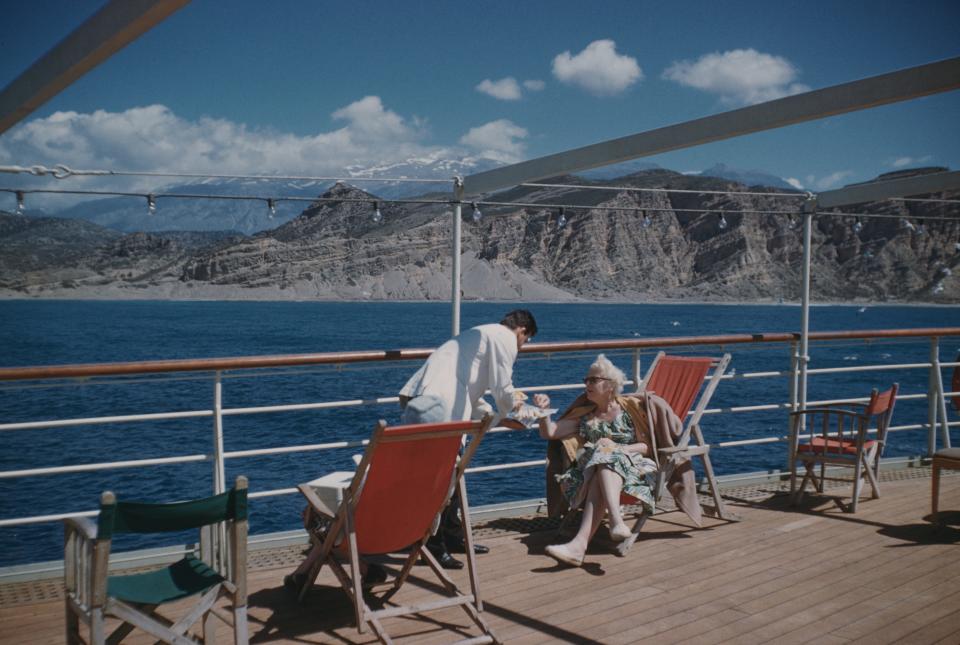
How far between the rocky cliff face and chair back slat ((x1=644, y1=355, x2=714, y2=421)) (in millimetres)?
100088

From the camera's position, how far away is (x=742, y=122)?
3.88 m

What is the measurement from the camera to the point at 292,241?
116m

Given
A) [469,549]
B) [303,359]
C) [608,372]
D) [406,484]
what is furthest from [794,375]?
[406,484]

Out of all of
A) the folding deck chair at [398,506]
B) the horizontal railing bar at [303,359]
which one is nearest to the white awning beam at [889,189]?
the horizontal railing bar at [303,359]

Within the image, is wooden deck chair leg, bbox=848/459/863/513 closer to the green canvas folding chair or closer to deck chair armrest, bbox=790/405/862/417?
deck chair armrest, bbox=790/405/862/417

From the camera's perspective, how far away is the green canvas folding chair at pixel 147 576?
2021 mm

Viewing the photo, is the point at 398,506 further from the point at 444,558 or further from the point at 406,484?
the point at 444,558

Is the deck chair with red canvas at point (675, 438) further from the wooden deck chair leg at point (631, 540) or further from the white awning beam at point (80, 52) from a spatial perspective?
the white awning beam at point (80, 52)

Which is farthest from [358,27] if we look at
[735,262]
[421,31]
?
[735,262]

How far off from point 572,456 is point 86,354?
5553 cm

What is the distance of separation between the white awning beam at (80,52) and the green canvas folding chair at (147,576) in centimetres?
121

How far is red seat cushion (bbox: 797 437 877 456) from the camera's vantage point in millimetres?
4695

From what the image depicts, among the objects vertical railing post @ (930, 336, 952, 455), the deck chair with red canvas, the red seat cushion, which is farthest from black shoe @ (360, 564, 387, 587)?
vertical railing post @ (930, 336, 952, 455)

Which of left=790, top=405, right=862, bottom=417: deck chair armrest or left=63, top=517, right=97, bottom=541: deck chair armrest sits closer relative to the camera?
left=63, top=517, right=97, bottom=541: deck chair armrest
